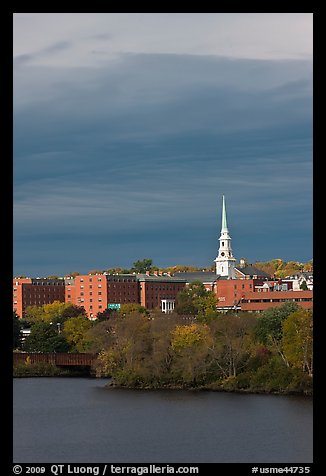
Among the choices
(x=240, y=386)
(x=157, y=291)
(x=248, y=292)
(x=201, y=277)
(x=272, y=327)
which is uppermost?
(x=201, y=277)

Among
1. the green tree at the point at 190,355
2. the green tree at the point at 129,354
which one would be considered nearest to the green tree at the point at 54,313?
the green tree at the point at 129,354

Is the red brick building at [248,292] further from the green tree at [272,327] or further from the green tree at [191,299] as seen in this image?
the green tree at [272,327]

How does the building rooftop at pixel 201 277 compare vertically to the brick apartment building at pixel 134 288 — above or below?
above

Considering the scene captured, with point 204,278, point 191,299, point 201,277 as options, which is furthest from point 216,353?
point 201,277

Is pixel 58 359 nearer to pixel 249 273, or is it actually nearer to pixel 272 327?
pixel 272 327

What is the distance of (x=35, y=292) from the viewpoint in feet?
377

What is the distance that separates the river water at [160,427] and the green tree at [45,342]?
2263 cm

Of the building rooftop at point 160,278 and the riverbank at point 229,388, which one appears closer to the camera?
the riverbank at point 229,388

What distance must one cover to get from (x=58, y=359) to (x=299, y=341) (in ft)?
77.9

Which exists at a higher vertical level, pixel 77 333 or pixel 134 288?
pixel 134 288

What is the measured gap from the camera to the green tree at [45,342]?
225 feet

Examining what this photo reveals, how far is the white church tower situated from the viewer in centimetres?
12537
